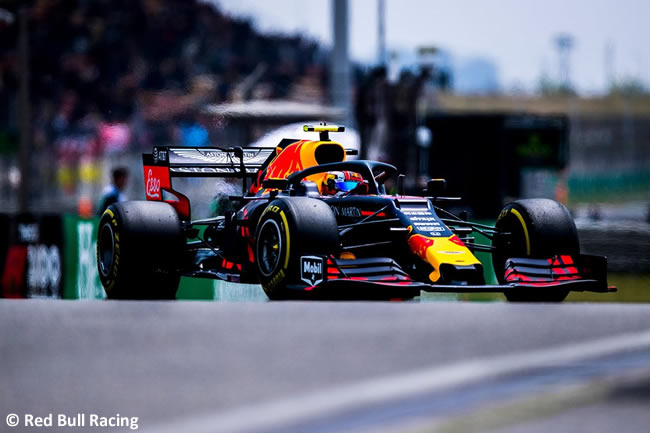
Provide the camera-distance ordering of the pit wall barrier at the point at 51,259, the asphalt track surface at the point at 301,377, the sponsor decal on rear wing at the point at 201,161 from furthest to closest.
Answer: the pit wall barrier at the point at 51,259 < the asphalt track surface at the point at 301,377 < the sponsor decal on rear wing at the point at 201,161

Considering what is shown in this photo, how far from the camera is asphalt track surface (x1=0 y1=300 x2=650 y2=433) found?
15664 mm

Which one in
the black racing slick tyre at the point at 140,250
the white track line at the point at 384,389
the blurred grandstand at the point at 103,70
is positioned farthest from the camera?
the blurred grandstand at the point at 103,70

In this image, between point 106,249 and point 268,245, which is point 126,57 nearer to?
point 106,249

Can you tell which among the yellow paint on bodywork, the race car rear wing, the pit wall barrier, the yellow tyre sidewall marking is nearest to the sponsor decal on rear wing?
the race car rear wing

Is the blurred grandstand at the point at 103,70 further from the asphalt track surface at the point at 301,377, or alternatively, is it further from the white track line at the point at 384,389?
the white track line at the point at 384,389

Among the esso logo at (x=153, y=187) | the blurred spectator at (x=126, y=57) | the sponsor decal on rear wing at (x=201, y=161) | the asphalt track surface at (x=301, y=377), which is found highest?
the blurred spectator at (x=126, y=57)

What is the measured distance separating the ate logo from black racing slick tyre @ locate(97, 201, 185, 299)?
5.21 feet

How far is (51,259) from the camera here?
22906mm

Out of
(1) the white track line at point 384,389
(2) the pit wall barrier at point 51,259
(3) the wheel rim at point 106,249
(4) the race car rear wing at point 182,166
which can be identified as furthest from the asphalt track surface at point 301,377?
(2) the pit wall barrier at point 51,259

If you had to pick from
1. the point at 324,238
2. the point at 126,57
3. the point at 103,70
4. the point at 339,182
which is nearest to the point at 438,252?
the point at 339,182

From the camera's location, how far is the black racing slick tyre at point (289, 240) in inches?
349

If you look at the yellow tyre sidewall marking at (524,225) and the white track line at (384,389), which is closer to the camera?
the yellow tyre sidewall marking at (524,225)

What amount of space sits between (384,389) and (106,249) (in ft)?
39.0

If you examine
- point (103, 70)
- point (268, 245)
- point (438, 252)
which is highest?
point (103, 70)
